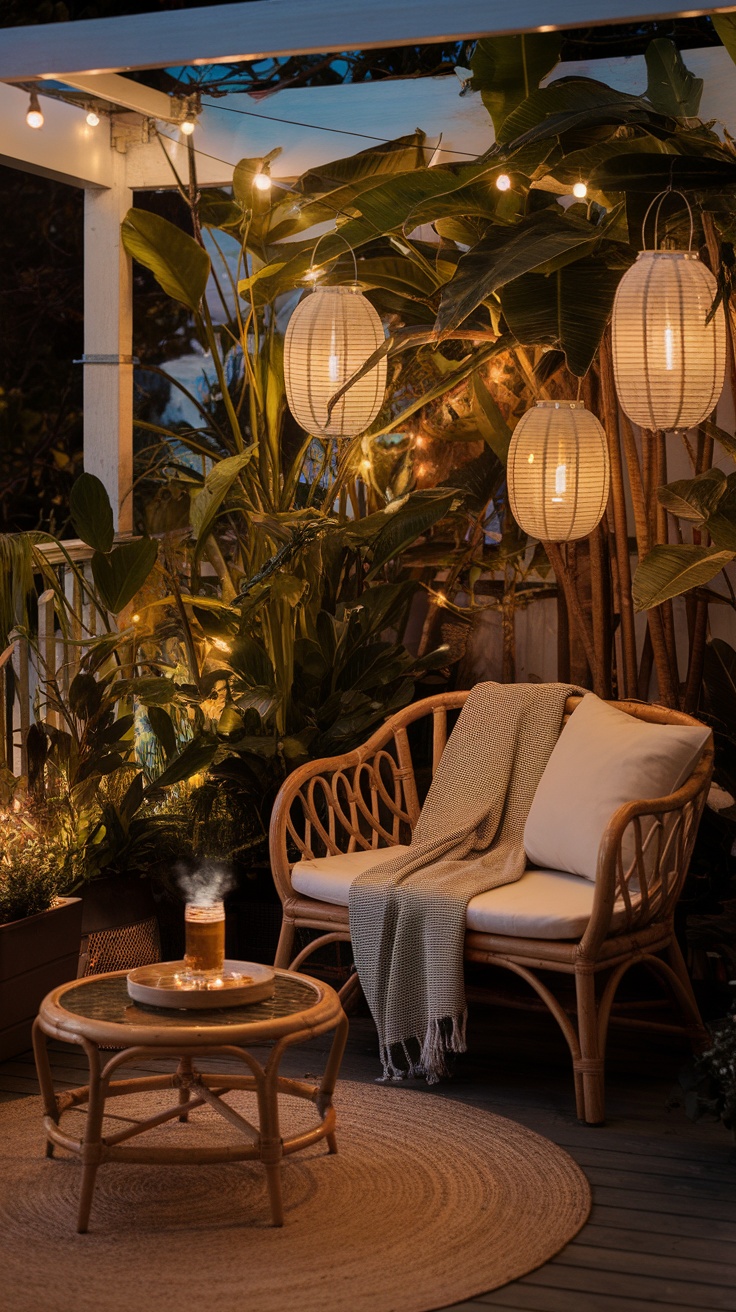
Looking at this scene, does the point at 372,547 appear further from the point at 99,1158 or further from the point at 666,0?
the point at 99,1158

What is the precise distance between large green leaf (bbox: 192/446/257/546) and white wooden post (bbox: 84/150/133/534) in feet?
2.30

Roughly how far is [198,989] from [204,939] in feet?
0.47

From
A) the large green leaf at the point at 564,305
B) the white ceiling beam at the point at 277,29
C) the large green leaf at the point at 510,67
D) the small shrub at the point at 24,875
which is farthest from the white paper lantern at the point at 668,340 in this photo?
the small shrub at the point at 24,875

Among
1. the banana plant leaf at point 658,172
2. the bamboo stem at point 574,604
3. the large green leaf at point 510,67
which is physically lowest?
the bamboo stem at point 574,604

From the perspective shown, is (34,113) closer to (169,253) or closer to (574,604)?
(169,253)

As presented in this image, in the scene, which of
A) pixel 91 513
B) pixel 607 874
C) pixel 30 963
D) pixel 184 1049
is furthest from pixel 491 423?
pixel 184 1049

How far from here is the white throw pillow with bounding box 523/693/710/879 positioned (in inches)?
152

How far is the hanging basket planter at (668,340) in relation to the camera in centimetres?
379

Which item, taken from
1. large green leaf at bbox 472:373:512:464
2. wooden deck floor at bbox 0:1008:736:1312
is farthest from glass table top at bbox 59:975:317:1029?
large green leaf at bbox 472:373:512:464

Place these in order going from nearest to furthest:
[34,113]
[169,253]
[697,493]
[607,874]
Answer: [607,874] < [697,493] < [34,113] < [169,253]

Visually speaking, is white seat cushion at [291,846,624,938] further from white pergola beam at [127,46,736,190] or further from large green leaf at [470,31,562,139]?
white pergola beam at [127,46,736,190]

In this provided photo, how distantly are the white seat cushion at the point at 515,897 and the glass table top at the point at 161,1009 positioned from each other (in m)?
0.58

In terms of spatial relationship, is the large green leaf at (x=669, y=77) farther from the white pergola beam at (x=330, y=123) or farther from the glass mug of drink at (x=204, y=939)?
the glass mug of drink at (x=204, y=939)

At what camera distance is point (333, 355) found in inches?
173
